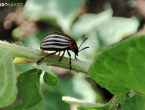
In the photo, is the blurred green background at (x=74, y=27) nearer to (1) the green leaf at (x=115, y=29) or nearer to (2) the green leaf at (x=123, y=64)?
(1) the green leaf at (x=115, y=29)

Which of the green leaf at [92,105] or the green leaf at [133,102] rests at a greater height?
the green leaf at [133,102]

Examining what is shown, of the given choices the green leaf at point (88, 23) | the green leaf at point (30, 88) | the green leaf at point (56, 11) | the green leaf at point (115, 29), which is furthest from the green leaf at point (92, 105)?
the green leaf at point (56, 11)

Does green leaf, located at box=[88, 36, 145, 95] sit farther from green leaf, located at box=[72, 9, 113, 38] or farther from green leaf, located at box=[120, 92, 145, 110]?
green leaf, located at box=[72, 9, 113, 38]

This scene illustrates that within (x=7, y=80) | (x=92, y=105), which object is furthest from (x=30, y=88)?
(x=92, y=105)

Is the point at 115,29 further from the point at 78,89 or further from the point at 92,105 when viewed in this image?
the point at 92,105

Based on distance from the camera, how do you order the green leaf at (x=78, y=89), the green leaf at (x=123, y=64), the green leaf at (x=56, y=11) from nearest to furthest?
the green leaf at (x=123, y=64) < the green leaf at (x=78, y=89) < the green leaf at (x=56, y=11)

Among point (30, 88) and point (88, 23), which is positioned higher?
point (30, 88)

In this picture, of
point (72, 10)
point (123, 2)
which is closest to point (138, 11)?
point (123, 2)

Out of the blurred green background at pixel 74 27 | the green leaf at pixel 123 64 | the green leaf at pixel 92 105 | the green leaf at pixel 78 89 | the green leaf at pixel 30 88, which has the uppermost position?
the green leaf at pixel 123 64
